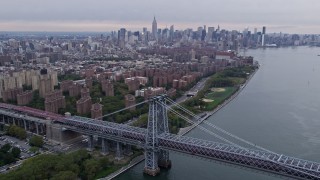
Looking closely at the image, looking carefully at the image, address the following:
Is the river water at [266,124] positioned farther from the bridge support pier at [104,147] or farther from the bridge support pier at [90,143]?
the bridge support pier at [90,143]

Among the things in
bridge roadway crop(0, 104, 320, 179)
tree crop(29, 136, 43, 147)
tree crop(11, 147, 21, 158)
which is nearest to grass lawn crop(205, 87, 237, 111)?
bridge roadway crop(0, 104, 320, 179)

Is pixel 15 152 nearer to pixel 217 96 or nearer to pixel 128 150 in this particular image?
pixel 128 150

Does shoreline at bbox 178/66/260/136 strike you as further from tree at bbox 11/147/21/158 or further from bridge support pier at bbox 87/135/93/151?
tree at bbox 11/147/21/158

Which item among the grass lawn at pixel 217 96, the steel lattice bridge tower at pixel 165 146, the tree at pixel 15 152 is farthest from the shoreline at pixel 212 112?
the tree at pixel 15 152

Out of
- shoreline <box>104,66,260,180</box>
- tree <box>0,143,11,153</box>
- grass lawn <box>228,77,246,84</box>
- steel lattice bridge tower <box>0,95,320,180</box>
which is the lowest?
shoreline <box>104,66,260,180</box>

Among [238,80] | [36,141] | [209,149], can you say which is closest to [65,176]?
[36,141]

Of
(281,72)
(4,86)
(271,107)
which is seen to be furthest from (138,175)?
(281,72)

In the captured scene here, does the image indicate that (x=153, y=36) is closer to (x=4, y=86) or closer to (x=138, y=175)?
(x=4, y=86)
